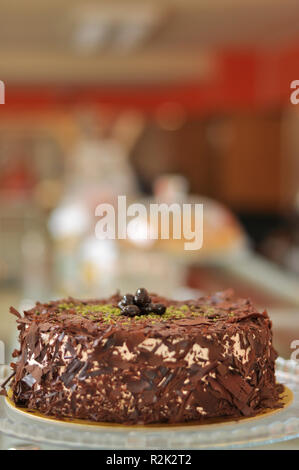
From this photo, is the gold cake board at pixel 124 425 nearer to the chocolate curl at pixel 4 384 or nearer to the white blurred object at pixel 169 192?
the chocolate curl at pixel 4 384

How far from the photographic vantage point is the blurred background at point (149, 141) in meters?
3.51

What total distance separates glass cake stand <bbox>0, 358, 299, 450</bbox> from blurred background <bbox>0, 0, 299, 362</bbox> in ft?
4.89

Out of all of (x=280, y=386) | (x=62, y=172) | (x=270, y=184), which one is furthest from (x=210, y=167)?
(x=280, y=386)

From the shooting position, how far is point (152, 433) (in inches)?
36.4

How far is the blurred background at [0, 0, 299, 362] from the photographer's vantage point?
351cm

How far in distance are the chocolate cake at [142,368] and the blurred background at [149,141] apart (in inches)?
55.5

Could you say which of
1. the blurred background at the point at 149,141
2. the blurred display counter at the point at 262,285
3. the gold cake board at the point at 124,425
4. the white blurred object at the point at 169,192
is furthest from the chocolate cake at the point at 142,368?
the white blurred object at the point at 169,192

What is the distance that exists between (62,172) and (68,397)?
8.93m

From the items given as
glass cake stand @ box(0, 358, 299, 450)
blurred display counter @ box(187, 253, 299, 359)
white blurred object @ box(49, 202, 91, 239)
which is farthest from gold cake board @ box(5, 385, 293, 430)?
white blurred object @ box(49, 202, 91, 239)

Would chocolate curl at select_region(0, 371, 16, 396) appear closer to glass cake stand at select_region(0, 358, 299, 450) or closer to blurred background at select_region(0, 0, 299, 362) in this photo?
glass cake stand at select_region(0, 358, 299, 450)

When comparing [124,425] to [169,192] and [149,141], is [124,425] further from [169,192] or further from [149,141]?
[149,141]

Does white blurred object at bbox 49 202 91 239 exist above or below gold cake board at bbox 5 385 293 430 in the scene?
above

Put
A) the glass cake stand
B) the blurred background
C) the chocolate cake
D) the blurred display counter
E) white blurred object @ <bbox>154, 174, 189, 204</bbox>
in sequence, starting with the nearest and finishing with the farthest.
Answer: the glass cake stand, the chocolate cake, the blurred display counter, the blurred background, white blurred object @ <bbox>154, 174, 189, 204</bbox>

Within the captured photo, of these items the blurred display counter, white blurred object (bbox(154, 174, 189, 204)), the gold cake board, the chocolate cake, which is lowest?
the blurred display counter
